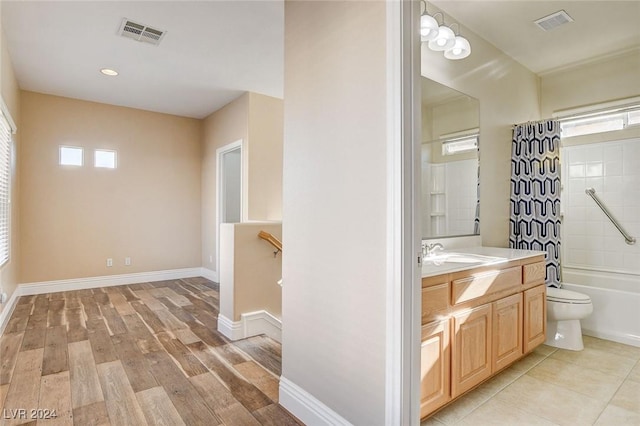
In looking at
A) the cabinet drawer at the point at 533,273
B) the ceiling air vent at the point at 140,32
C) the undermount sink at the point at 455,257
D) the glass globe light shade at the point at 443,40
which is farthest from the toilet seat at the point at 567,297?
the ceiling air vent at the point at 140,32

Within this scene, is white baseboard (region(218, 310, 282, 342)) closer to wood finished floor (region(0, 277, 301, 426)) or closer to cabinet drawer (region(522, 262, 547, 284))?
wood finished floor (region(0, 277, 301, 426))

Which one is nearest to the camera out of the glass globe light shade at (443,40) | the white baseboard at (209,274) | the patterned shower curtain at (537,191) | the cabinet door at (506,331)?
the cabinet door at (506,331)

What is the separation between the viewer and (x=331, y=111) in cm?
172

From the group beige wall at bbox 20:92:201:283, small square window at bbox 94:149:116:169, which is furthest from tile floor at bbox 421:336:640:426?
small square window at bbox 94:149:116:169

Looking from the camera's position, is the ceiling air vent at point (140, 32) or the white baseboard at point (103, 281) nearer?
the ceiling air vent at point (140, 32)

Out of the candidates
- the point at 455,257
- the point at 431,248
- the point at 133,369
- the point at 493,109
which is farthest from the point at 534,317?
the point at 133,369

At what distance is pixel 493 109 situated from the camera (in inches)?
130

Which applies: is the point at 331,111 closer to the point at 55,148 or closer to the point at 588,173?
the point at 588,173

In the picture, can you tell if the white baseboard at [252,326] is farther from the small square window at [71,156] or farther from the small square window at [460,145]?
the small square window at [71,156]

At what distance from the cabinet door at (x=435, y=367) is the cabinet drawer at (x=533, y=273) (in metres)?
1.04

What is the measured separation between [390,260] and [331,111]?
807 mm

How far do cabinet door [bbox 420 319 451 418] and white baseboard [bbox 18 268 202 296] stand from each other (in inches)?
192

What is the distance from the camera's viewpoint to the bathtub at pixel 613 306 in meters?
3.03

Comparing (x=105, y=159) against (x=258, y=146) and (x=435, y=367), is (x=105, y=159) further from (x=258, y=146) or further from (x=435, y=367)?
(x=435, y=367)
